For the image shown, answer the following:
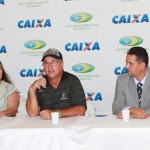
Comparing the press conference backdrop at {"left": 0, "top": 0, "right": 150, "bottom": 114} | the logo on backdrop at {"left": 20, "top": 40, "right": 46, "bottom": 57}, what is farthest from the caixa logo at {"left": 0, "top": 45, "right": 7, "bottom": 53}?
the logo on backdrop at {"left": 20, "top": 40, "right": 46, "bottom": 57}

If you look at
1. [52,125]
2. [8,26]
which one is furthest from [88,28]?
[52,125]

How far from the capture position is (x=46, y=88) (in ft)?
9.61

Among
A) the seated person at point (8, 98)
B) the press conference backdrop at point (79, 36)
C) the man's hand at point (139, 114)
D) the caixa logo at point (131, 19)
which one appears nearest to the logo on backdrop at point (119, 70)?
the press conference backdrop at point (79, 36)

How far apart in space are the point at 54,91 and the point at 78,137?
93cm

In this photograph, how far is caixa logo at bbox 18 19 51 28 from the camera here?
3.97m

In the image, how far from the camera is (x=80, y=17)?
3.93 m

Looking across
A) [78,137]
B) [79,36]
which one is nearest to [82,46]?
[79,36]

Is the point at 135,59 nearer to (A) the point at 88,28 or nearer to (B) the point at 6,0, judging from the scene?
(A) the point at 88,28

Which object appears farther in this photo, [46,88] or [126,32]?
[126,32]

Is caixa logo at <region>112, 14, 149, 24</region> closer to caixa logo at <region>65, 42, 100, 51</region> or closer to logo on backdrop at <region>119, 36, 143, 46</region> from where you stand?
logo on backdrop at <region>119, 36, 143, 46</region>

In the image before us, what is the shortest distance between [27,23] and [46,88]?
135 centimetres

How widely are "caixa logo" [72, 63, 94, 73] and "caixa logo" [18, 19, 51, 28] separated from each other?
60 cm

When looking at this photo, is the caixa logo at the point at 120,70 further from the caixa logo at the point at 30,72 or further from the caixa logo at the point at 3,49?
the caixa logo at the point at 3,49

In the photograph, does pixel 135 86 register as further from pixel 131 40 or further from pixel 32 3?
pixel 32 3
